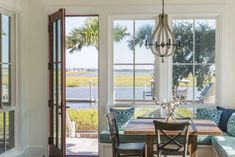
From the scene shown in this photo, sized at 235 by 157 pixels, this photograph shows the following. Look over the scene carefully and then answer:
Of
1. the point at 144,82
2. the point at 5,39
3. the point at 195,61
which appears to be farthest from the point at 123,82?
the point at 5,39

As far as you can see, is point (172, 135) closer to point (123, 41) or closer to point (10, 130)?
point (123, 41)

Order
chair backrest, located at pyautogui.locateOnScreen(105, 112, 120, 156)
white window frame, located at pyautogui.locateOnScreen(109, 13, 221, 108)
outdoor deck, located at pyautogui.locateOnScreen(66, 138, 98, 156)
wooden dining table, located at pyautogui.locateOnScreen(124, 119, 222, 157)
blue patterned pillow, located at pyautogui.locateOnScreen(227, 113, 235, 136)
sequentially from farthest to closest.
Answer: outdoor deck, located at pyautogui.locateOnScreen(66, 138, 98, 156) < white window frame, located at pyautogui.locateOnScreen(109, 13, 221, 108) < blue patterned pillow, located at pyautogui.locateOnScreen(227, 113, 235, 136) < chair backrest, located at pyautogui.locateOnScreen(105, 112, 120, 156) < wooden dining table, located at pyautogui.locateOnScreen(124, 119, 222, 157)

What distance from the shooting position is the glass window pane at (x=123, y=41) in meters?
6.08

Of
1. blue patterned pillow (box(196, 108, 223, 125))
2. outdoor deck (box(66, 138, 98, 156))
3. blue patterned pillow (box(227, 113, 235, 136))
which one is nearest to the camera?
blue patterned pillow (box(227, 113, 235, 136))

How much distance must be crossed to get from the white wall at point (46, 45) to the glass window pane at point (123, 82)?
0.18 meters

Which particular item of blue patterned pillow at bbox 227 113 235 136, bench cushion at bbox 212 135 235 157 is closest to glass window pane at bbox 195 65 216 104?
blue patterned pillow at bbox 227 113 235 136

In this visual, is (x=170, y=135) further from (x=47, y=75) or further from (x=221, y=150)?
(x=47, y=75)

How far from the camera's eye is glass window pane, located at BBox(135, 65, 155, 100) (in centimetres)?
606

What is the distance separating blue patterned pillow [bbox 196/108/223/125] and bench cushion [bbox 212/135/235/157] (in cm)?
44

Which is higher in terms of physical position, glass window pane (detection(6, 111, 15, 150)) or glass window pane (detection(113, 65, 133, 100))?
glass window pane (detection(113, 65, 133, 100))

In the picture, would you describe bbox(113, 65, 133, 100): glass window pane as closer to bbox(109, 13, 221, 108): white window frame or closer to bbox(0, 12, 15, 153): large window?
bbox(109, 13, 221, 108): white window frame

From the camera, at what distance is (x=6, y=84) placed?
5.48 meters

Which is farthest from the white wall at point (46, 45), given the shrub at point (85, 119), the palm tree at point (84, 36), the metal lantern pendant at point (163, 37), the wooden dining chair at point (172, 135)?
the shrub at point (85, 119)

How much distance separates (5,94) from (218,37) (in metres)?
3.53
